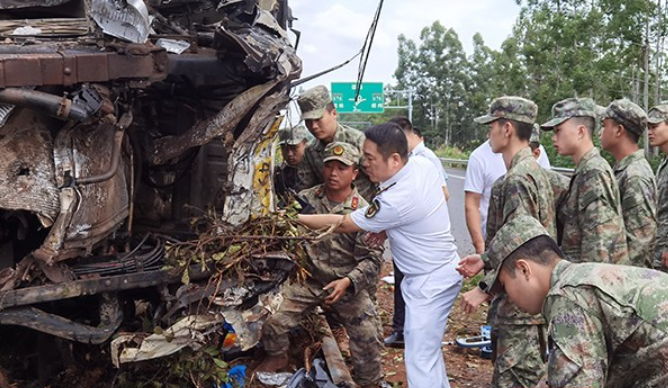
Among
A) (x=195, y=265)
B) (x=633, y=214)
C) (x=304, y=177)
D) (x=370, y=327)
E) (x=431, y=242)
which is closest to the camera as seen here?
(x=195, y=265)

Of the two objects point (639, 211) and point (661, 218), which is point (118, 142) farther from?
point (661, 218)

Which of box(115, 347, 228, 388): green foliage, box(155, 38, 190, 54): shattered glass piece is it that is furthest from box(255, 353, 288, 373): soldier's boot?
box(155, 38, 190, 54): shattered glass piece

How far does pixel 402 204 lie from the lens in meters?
3.95

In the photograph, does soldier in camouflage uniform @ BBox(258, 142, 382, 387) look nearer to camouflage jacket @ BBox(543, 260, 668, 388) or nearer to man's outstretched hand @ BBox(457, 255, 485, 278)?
man's outstretched hand @ BBox(457, 255, 485, 278)

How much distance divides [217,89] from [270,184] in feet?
2.32

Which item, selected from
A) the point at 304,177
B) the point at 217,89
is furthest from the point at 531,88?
A: the point at 217,89

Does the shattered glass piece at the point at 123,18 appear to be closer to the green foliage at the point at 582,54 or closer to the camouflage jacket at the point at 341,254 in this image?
the camouflage jacket at the point at 341,254

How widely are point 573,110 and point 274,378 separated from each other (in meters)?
2.75

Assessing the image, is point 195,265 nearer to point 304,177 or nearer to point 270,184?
point 270,184

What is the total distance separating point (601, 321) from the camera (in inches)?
90.0

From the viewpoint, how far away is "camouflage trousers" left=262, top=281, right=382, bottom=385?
4.76 m

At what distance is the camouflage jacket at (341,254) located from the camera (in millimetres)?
4800

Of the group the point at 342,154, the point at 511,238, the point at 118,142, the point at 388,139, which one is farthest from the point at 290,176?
the point at 511,238

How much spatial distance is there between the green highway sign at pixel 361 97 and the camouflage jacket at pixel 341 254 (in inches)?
839
